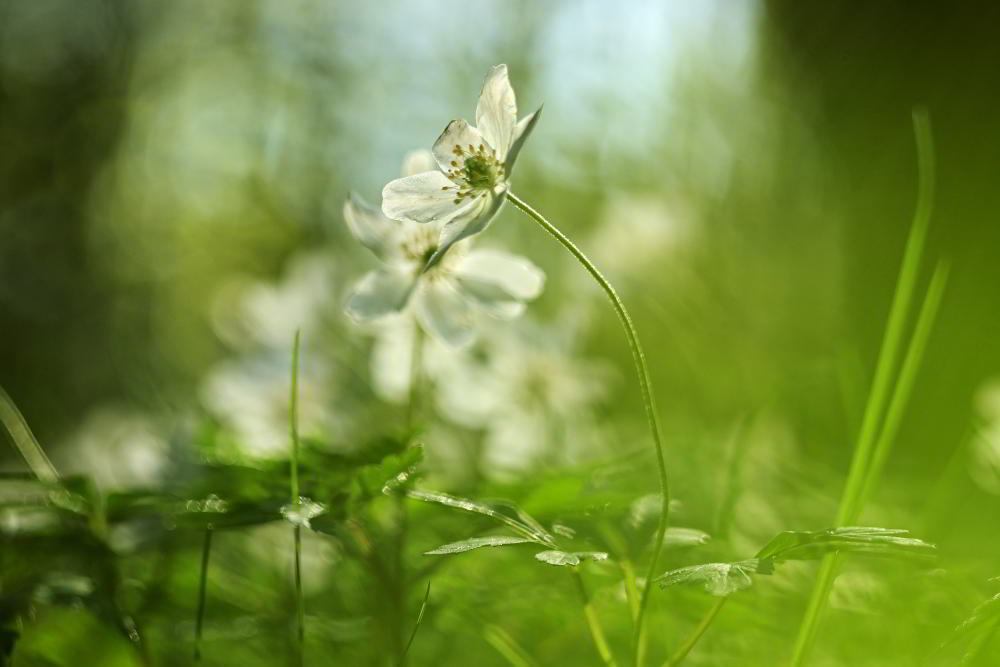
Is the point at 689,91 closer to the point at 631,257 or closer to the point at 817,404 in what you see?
the point at 631,257

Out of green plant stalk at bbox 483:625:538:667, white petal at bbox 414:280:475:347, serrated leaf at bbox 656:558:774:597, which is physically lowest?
green plant stalk at bbox 483:625:538:667

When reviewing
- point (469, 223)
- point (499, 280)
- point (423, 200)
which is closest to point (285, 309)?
point (499, 280)

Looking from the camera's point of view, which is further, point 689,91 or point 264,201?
point 264,201

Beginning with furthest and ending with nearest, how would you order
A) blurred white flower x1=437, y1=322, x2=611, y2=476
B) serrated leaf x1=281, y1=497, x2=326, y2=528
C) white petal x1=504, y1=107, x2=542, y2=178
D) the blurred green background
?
blurred white flower x1=437, y1=322, x2=611, y2=476
the blurred green background
white petal x1=504, y1=107, x2=542, y2=178
serrated leaf x1=281, y1=497, x2=326, y2=528

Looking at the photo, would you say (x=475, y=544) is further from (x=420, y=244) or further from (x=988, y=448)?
(x=988, y=448)

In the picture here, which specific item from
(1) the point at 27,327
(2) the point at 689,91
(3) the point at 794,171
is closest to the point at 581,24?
(2) the point at 689,91

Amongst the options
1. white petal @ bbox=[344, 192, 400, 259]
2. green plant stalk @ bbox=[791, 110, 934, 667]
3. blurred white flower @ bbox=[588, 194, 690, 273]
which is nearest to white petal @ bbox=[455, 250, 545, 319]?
white petal @ bbox=[344, 192, 400, 259]

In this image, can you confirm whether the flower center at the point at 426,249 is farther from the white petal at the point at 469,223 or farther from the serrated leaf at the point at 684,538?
the serrated leaf at the point at 684,538

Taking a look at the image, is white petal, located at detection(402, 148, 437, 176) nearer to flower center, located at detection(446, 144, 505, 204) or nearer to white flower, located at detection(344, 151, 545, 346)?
white flower, located at detection(344, 151, 545, 346)
